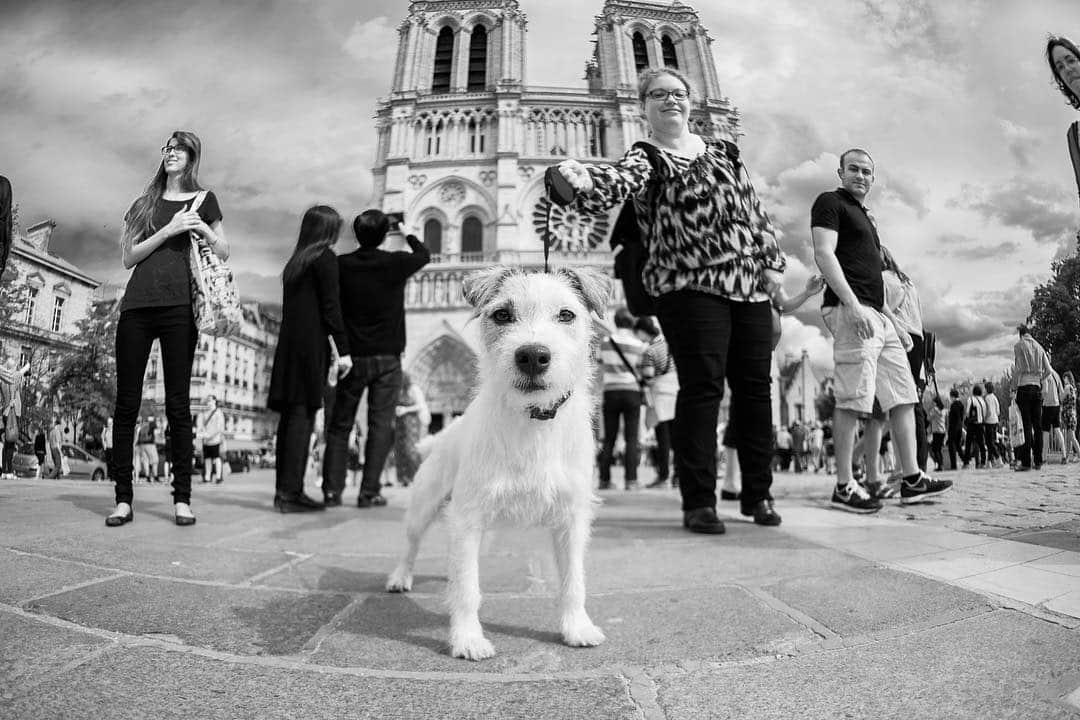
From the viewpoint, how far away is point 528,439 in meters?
1.29

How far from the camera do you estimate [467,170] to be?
23781 millimetres

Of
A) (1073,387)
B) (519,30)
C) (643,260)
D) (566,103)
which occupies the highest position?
(519,30)

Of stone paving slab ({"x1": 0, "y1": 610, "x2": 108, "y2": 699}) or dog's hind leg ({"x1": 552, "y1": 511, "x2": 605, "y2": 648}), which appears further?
dog's hind leg ({"x1": 552, "y1": 511, "x2": 605, "y2": 648})

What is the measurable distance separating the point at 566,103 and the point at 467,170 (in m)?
5.43

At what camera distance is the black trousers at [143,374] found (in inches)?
92.1

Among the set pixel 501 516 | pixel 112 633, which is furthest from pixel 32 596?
pixel 501 516

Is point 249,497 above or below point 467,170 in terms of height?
below

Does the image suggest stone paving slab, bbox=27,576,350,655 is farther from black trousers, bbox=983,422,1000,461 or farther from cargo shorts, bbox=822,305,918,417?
black trousers, bbox=983,422,1000,461

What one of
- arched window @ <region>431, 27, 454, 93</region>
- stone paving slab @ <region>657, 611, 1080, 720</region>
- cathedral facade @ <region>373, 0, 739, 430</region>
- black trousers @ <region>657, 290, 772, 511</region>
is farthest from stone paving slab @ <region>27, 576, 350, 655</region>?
arched window @ <region>431, 27, 454, 93</region>

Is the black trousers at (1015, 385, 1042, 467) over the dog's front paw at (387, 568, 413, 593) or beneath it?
over

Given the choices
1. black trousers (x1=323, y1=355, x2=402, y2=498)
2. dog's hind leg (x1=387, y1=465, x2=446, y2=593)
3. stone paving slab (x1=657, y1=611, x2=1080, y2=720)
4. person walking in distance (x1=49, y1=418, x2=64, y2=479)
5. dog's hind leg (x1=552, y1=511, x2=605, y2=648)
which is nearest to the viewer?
stone paving slab (x1=657, y1=611, x2=1080, y2=720)

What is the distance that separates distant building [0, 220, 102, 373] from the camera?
2.14m

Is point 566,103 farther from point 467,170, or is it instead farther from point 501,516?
point 501,516

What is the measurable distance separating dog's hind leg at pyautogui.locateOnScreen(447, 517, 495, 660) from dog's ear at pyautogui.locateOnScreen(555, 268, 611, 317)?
632 millimetres
